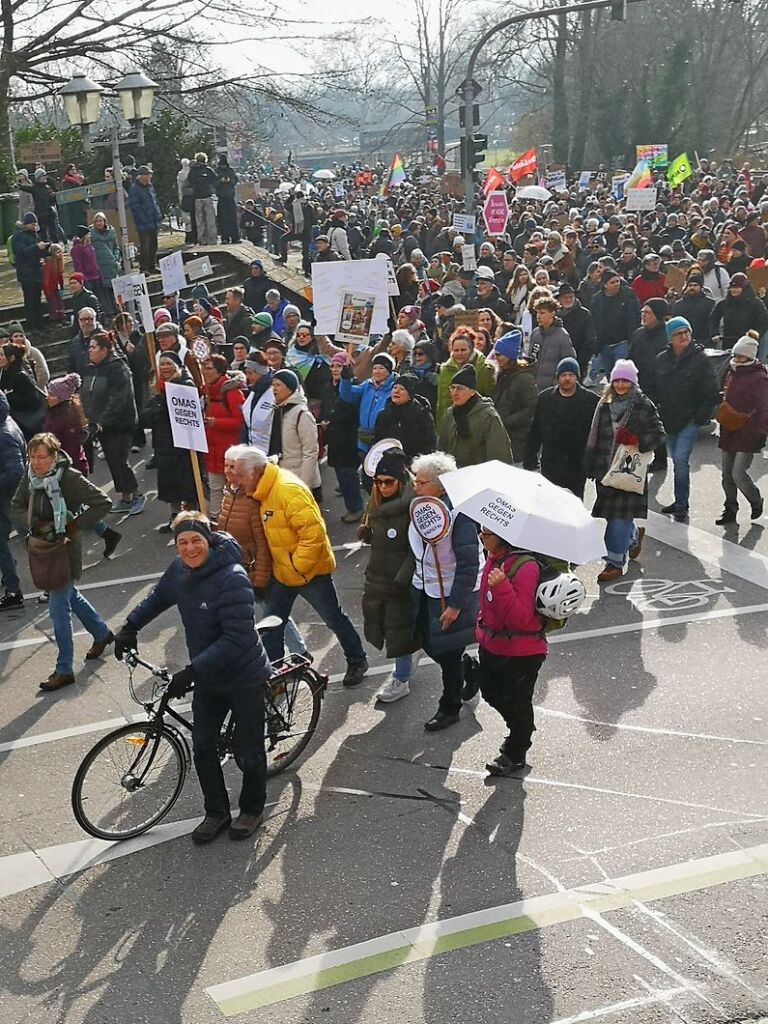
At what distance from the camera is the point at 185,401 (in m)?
10.0

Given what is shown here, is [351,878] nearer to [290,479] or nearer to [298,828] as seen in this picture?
[298,828]

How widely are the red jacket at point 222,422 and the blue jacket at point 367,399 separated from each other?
0.94 metres

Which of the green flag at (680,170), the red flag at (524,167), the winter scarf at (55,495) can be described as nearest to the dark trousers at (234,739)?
the winter scarf at (55,495)

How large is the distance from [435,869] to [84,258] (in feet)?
48.9

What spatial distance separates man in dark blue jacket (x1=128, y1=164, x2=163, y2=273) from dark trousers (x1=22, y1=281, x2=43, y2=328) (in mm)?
3813

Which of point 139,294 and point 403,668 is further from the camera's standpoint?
point 139,294

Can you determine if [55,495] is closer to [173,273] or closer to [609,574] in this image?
[609,574]

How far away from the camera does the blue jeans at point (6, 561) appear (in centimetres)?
996

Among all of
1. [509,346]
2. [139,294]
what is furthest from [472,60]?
[509,346]

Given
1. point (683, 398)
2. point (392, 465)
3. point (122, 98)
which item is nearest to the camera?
point (392, 465)

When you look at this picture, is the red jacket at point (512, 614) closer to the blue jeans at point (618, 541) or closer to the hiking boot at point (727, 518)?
the blue jeans at point (618, 541)

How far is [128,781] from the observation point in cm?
641

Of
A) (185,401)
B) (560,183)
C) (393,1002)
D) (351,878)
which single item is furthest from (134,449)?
(560,183)

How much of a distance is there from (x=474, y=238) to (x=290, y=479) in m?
17.3
